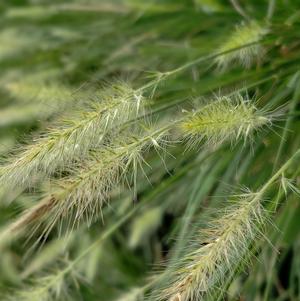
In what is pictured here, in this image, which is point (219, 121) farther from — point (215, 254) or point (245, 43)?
point (245, 43)

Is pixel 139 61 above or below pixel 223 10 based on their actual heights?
below

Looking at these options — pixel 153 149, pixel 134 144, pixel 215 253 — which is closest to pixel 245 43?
pixel 153 149

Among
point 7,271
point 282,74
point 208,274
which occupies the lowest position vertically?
point 7,271

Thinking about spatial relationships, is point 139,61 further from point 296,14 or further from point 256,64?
point 296,14

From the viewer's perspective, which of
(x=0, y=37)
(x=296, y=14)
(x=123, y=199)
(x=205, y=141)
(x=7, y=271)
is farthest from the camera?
(x=0, y=37)

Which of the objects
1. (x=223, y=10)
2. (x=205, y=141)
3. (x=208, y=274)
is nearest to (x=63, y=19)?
(x=223, y=10)

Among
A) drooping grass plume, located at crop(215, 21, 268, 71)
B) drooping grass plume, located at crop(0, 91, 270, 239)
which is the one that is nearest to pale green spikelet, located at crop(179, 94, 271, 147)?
drooping grass plume, located at crop(0, 91, 270, 239)

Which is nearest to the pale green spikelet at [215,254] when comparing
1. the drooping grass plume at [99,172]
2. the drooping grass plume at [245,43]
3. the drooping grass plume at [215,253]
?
the drooping grass plume at [215,253]
